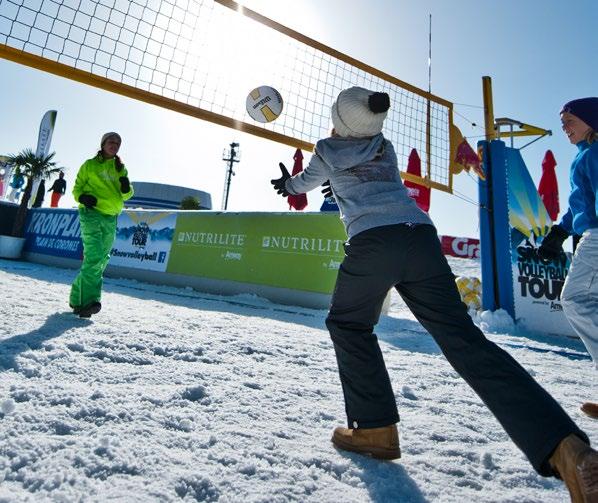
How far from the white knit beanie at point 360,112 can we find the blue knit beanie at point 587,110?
1.34 meters

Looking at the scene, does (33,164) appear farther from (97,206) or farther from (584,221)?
(584,221)

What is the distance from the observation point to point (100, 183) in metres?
3.71

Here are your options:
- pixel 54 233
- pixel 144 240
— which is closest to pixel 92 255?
pixel 144 240

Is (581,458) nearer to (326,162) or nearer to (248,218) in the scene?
(326,162)

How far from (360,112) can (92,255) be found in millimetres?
2979

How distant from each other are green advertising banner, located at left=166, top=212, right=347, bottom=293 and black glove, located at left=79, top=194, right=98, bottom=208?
343 centimetres

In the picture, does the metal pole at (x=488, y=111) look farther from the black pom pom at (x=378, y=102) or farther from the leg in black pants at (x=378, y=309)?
the leg in black pants at (x=378, y=309)

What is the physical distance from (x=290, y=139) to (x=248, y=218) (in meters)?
3.50

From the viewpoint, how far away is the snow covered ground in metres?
1.16

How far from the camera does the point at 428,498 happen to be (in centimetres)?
121

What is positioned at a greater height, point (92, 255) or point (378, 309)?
point (92, 255)

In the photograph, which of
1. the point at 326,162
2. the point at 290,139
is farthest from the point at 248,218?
the point at 326,162

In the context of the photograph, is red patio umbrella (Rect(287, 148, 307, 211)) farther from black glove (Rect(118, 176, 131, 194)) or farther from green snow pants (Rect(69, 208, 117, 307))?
green snow pants (Rect(69, 208, 117, 307))

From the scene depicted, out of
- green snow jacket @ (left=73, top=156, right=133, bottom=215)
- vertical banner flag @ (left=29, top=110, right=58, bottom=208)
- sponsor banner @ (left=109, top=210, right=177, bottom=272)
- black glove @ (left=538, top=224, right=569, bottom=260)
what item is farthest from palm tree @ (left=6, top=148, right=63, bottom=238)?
black glove @ (left=538, top=224, right=569, bottom=260)
